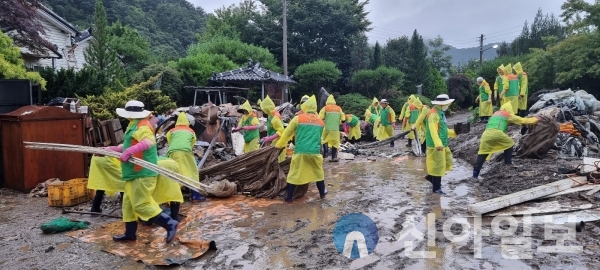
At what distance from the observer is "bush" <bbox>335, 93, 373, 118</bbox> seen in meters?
24.7

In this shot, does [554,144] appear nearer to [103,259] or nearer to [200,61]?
[103,259]

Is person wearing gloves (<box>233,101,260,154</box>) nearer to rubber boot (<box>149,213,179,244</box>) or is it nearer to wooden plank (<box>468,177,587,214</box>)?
rubber boot (<box>149,213,179,244</box>)

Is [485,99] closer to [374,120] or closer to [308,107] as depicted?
[374,120]

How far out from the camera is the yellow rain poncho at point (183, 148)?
21.2ft

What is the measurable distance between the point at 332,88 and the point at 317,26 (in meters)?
4.55

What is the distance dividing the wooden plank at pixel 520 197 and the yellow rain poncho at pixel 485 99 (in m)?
8.26

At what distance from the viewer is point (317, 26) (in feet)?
101

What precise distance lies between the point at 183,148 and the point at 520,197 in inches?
180

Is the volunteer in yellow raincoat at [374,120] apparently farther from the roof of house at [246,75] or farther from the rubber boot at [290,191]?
the rubber boot at [290,191]

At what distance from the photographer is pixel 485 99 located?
14.7 metres

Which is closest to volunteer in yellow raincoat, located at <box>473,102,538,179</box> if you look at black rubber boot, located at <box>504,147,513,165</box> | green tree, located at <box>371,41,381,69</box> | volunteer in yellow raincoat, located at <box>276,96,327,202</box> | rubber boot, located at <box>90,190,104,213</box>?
black rubber boot, located at <box>504,147,513,165</box>

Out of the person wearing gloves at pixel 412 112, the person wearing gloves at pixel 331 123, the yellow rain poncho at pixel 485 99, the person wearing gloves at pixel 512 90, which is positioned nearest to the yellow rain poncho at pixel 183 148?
the person wearing gloves at pixel 331 123

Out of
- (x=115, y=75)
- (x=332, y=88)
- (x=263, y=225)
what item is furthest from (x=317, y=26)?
(x=263, y=225)

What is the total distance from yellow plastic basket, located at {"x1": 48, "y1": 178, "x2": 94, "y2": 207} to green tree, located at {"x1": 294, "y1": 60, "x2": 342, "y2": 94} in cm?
1985
